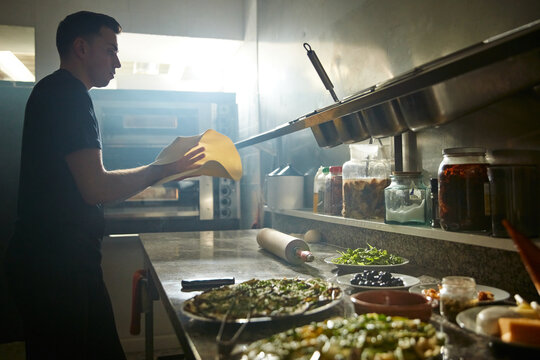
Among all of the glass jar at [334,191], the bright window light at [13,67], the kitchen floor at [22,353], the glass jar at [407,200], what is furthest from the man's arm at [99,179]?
the bright window light at [13,67]

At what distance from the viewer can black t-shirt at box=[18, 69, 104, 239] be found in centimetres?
168

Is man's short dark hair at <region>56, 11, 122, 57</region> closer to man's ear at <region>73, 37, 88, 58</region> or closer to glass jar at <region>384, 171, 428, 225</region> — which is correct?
man's ear at <region>73, 37, 88, 58</region>

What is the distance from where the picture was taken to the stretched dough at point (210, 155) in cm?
194

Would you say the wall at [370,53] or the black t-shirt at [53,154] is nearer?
the wall at [370,53]

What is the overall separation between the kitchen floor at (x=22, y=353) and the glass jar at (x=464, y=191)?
2513mm

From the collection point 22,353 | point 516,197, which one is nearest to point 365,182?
point 516,197

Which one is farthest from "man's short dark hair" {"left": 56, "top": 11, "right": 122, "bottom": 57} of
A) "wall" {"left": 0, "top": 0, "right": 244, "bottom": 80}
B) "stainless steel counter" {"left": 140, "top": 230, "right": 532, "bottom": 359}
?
"wall" {"left": 0, "top": 0, "right": 244, "bottom": 80}

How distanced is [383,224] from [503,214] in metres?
0.51

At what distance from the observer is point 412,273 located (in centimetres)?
159

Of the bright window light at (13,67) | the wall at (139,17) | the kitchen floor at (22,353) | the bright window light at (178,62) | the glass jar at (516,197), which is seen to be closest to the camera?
the glass jar at (516,197)

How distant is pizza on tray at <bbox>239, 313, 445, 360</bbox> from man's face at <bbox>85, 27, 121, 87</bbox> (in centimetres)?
148

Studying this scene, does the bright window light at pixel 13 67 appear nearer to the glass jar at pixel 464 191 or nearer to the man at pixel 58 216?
the man at pixel 58 216

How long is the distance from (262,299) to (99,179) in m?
0.86

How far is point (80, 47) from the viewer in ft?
6.19
